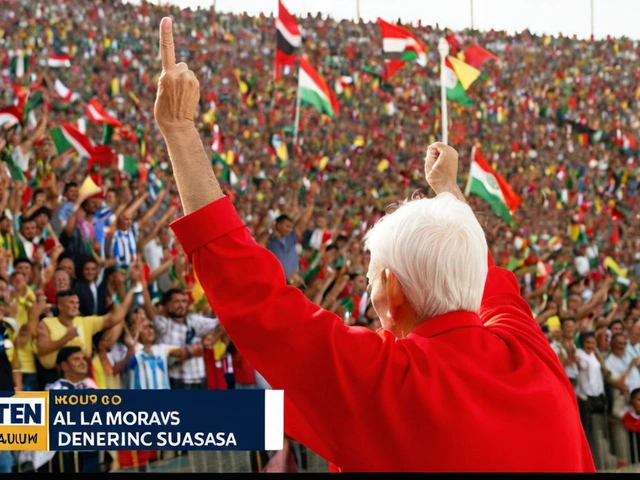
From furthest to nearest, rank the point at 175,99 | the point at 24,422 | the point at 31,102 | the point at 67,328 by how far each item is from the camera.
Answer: the point at 31,102
the point at 67,328
the point at 24,422
the point at 175,99

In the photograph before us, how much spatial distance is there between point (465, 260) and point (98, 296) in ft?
13.9

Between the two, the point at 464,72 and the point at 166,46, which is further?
the point at 464,72

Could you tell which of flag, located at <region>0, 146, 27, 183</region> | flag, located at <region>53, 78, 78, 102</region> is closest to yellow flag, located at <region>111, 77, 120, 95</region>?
flag, located at <region>53, 78, 78, 102</region>

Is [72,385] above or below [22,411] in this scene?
below

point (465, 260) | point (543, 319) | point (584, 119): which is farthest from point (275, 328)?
point (584, 119)

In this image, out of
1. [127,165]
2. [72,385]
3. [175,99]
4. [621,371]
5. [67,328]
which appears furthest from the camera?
[127,165]

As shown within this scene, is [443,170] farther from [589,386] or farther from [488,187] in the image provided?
[488,187]

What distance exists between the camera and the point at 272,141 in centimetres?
1498

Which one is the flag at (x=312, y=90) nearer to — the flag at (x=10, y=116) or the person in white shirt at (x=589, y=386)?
the flag at (x=10, y=116)

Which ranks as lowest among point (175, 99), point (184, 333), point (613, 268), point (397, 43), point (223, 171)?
point (613, 268)

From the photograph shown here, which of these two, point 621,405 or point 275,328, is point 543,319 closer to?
point 621,405

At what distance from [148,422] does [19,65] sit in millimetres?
10393

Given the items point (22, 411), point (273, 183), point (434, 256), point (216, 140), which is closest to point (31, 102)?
point (273, 183)

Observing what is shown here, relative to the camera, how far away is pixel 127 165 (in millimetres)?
8992
